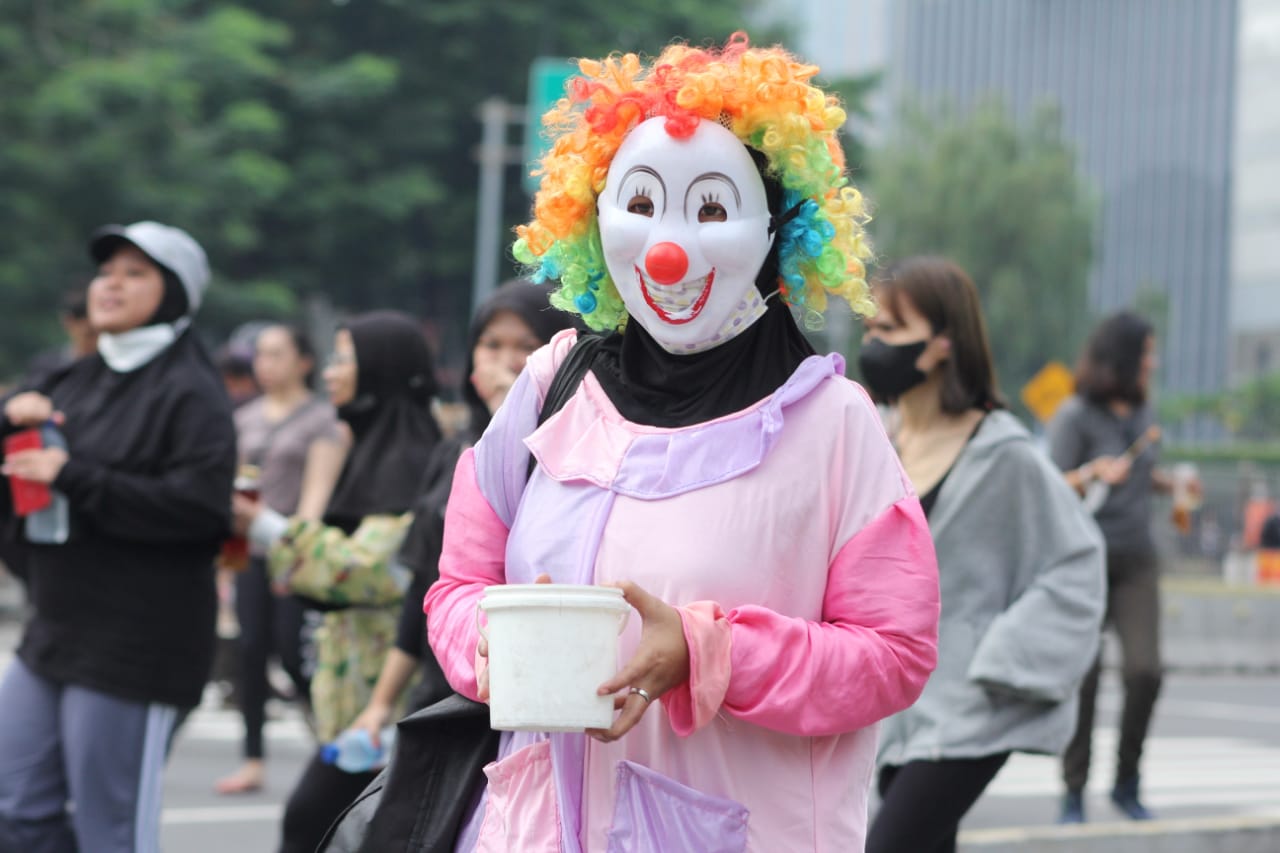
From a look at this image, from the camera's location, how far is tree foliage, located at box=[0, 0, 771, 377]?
23.8m

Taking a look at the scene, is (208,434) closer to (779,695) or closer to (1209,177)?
(779,695)

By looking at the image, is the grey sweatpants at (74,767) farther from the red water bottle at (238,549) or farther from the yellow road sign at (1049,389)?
the yellow road sign at (1049,389)

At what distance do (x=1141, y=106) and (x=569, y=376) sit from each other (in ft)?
361

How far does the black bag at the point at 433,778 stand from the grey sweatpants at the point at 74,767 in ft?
6.31

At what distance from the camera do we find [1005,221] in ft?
190

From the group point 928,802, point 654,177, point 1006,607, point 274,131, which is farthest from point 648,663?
point 274,131

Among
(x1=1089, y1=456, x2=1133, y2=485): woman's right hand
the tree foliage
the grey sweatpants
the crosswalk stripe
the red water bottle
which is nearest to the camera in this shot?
Answer: the grey sweatpants

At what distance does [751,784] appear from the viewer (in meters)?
2.57

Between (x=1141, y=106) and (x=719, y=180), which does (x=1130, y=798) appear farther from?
(x=1141, y=106)

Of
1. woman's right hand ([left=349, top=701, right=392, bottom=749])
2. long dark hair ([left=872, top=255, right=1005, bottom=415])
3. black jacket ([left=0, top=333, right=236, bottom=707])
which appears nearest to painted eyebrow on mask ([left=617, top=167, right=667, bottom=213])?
long dark hair ([left=872, top=255, right=1005, bottom=415])

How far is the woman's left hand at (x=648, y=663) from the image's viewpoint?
7.69ft

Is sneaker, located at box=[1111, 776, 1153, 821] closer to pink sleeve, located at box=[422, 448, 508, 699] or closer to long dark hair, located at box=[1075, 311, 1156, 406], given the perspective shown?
long dark hair, located at box=[1075, 311, 1156, 406]

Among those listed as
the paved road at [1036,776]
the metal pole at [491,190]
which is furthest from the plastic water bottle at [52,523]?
the metal pole at [491,190]

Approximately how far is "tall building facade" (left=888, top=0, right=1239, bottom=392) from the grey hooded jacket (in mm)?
95631
